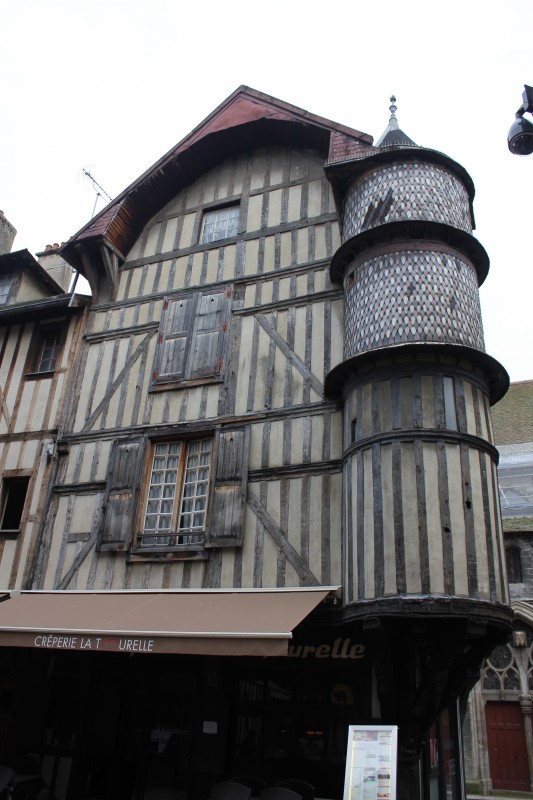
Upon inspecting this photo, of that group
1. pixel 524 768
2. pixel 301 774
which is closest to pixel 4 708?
pixel 301 774

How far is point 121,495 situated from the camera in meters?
8.24

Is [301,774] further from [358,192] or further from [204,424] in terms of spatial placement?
[358,192]

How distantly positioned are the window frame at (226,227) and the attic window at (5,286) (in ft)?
14.4

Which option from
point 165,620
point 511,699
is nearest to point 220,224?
point 165,620

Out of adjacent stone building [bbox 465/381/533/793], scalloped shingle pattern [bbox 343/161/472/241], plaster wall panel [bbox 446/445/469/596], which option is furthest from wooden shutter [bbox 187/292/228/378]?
adjacent stone building [bbox 465/381/533/793]

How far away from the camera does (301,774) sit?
6387 mm

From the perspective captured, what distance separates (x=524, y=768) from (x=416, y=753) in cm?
1026

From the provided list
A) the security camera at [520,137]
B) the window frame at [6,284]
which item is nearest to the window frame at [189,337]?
the window frame at [6,284]

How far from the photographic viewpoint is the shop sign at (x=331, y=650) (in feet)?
21.1

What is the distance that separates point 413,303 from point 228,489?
2.92 metres

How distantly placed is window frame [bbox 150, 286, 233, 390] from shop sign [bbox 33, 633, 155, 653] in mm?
3403

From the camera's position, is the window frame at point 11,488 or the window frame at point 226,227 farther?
the window frame at point 226,227

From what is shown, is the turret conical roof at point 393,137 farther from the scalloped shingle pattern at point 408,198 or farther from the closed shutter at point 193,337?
the closed shutter at point 193,337

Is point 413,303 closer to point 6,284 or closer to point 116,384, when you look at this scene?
point 116,384
